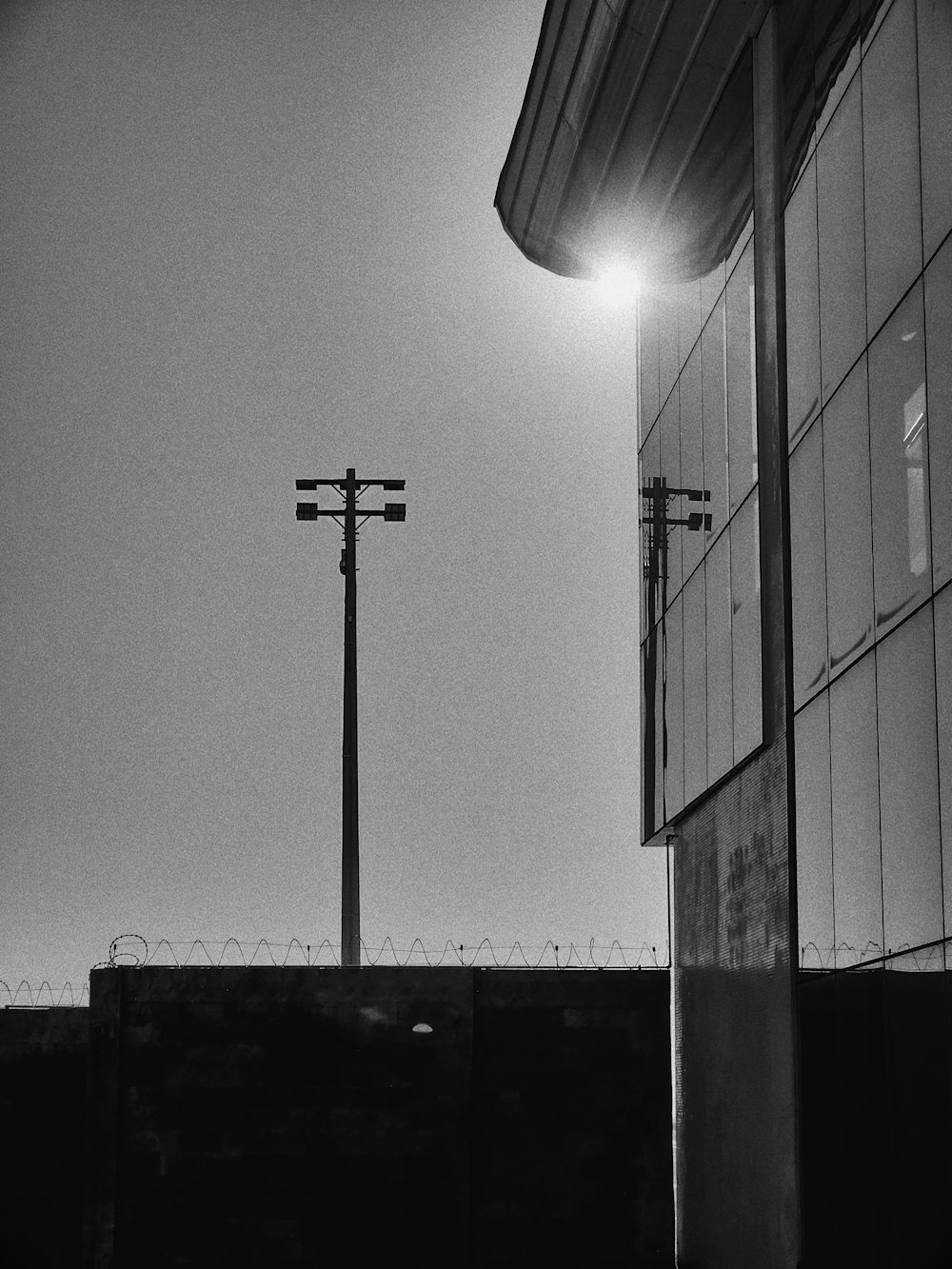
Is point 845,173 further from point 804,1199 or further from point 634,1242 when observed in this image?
point 634,1242

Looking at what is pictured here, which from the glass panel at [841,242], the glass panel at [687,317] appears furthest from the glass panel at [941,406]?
the glass panel at [687,317]

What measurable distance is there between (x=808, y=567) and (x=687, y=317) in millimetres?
5599

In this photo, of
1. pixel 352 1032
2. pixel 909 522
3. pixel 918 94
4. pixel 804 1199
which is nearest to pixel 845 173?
pixel 918 94

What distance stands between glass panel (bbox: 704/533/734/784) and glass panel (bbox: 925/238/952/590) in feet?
17.6

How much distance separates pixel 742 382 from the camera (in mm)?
17312

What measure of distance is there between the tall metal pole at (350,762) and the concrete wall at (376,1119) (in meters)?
4.73

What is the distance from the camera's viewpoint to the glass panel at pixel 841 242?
13.9 m

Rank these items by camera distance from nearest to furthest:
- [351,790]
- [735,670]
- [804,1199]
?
[804,1199], [735,670], [351,790]

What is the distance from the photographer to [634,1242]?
19.3 metres

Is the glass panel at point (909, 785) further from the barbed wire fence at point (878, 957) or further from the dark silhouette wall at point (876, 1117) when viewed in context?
the dark silhouette wall at point (876, 1117)

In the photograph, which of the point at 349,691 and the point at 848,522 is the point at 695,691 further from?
the point at 349,691

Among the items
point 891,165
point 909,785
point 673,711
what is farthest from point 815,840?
point 673,711

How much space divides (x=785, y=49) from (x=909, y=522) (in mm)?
5273

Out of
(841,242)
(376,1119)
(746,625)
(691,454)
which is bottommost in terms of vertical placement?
(376,1119)
